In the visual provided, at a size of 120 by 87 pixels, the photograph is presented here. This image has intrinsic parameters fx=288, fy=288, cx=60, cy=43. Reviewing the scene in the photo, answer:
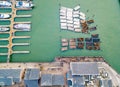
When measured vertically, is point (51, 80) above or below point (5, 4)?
below

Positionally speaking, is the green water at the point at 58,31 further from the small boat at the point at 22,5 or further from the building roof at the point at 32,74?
the building roof at the point at 32,74

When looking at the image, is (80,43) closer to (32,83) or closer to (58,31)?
(58,31)

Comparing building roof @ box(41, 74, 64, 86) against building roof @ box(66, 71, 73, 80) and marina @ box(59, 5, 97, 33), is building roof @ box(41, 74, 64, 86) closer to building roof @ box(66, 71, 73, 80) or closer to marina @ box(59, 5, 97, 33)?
building roof @ box(66, 71, 73, 80)

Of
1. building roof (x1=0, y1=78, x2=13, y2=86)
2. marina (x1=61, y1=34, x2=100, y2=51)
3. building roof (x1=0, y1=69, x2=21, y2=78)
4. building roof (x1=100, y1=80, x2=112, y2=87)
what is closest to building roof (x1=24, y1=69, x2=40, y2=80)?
building roof (x1=0, y1=69, x2=21, y2=78)

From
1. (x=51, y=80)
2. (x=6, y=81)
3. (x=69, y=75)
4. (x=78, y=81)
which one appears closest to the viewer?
(x=6, y=81)

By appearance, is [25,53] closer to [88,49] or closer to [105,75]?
[88,49]

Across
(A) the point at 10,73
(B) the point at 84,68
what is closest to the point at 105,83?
(B) the point at 84,68

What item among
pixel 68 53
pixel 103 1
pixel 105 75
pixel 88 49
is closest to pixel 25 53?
pixel 68 53
